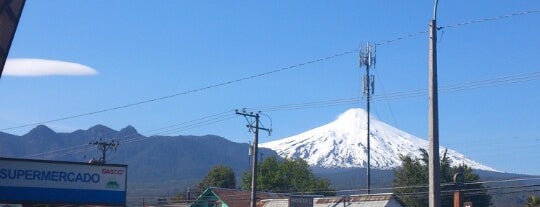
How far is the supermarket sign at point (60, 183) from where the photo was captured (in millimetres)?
45531

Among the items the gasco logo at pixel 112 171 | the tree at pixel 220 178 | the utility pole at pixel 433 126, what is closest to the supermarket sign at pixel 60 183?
the gasco logo at pixel 112 171

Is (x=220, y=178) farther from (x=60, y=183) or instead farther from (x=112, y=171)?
(x=60, y=183)

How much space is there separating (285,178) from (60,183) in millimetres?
74262

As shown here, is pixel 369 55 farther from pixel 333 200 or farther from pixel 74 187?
pixel 74 187

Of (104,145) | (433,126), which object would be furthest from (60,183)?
(433,126)

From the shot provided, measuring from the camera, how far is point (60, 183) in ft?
152

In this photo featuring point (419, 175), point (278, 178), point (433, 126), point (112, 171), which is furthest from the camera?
point (278, 178)

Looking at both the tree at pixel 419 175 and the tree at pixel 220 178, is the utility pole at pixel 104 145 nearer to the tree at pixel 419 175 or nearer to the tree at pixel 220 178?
the tree at pixel 419 175

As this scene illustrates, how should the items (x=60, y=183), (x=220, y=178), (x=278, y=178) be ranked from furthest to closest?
(x=220, y=178) → (x=278, y=178) → (x=60, y=183)

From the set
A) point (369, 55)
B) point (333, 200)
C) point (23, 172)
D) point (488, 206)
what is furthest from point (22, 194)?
point (488, 206)

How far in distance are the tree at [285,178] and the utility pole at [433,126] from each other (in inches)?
3744

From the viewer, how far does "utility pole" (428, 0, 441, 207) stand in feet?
60.2

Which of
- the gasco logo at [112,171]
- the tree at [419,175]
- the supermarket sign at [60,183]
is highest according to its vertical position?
the tree at [419,175]

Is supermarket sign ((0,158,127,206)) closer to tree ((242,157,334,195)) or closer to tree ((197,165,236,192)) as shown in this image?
tree ((242,157,334,195))
